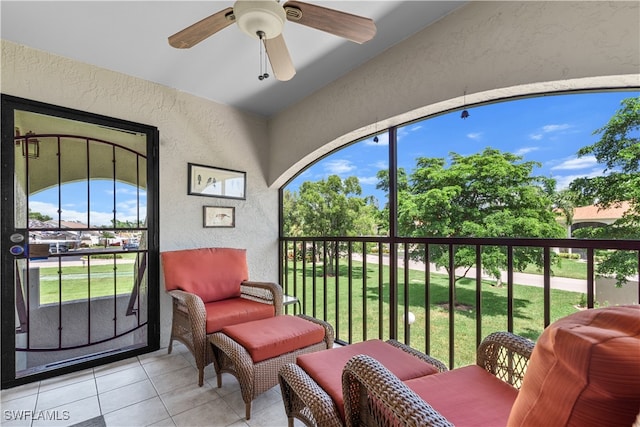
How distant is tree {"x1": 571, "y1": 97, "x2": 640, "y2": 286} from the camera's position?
1582 mm

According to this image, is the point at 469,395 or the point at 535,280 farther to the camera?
the point at 535,280

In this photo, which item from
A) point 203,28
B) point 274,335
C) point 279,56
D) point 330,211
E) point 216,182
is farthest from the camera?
point 330,211

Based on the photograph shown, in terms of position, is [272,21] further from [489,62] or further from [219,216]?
[219,216]

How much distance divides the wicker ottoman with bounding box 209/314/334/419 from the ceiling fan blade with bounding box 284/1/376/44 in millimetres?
1943

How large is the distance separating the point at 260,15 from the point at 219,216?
233cm

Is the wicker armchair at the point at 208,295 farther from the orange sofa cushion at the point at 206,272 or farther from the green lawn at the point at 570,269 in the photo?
the green lawn at the point at 570,269

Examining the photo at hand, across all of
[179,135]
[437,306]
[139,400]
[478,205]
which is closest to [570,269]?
[478,205]

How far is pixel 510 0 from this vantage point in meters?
1.76

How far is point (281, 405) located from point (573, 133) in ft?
9.00

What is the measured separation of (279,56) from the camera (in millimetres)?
1794

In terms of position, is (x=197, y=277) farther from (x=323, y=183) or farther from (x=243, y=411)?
(x=323, y=183)

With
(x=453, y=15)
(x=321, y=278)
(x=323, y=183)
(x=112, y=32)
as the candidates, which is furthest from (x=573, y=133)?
(x=112, y=32)

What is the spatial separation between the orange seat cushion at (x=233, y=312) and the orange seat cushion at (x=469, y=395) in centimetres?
149

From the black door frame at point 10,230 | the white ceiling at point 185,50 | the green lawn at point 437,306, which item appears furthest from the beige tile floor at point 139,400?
the white ceiling at point 185,50
